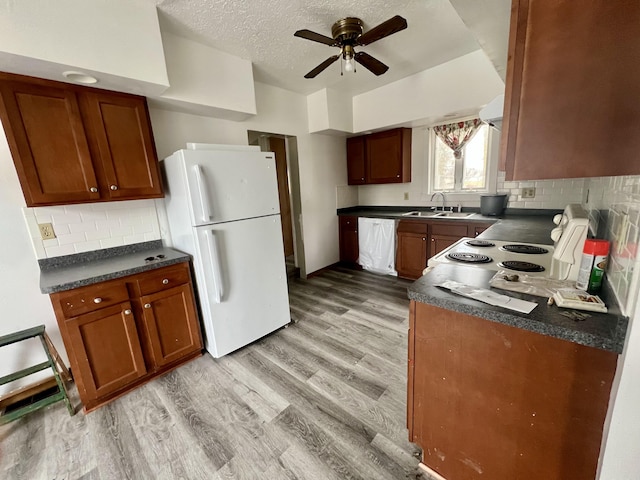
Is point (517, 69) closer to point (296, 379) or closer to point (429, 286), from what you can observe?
point (429, 286)

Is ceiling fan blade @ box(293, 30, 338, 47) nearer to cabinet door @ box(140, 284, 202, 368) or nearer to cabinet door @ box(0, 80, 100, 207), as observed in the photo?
cabinet door @ box(0, 80, 100, 207)

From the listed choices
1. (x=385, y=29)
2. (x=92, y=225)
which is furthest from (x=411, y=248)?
(x=92, y=225)

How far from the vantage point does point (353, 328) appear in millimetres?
2414

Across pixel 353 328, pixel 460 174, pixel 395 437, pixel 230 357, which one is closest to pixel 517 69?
pixel 395 437

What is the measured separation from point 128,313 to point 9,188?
1.08 metres

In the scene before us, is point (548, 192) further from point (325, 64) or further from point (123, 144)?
point (123, 144)

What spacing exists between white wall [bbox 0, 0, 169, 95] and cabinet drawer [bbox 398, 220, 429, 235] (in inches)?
Result: 109

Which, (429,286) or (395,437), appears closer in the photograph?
(429,286)

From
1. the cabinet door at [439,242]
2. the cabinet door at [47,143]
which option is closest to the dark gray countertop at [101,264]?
the cabinet door at [47,143]

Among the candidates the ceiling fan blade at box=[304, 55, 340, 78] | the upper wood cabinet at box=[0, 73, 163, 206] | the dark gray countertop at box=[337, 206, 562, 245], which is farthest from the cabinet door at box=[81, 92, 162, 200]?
the dark gray countertop at box=[337, 206, 562, 245]

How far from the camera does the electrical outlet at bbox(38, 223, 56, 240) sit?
1.74m

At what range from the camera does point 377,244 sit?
3619 mm

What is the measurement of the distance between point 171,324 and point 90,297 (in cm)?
54

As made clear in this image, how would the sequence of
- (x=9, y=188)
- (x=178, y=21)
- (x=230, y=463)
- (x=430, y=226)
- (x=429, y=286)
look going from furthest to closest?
(x=430, y=226), (x=178, y=21), (x=9, y=188), (x=230, y=463), (x=429, y=286)
